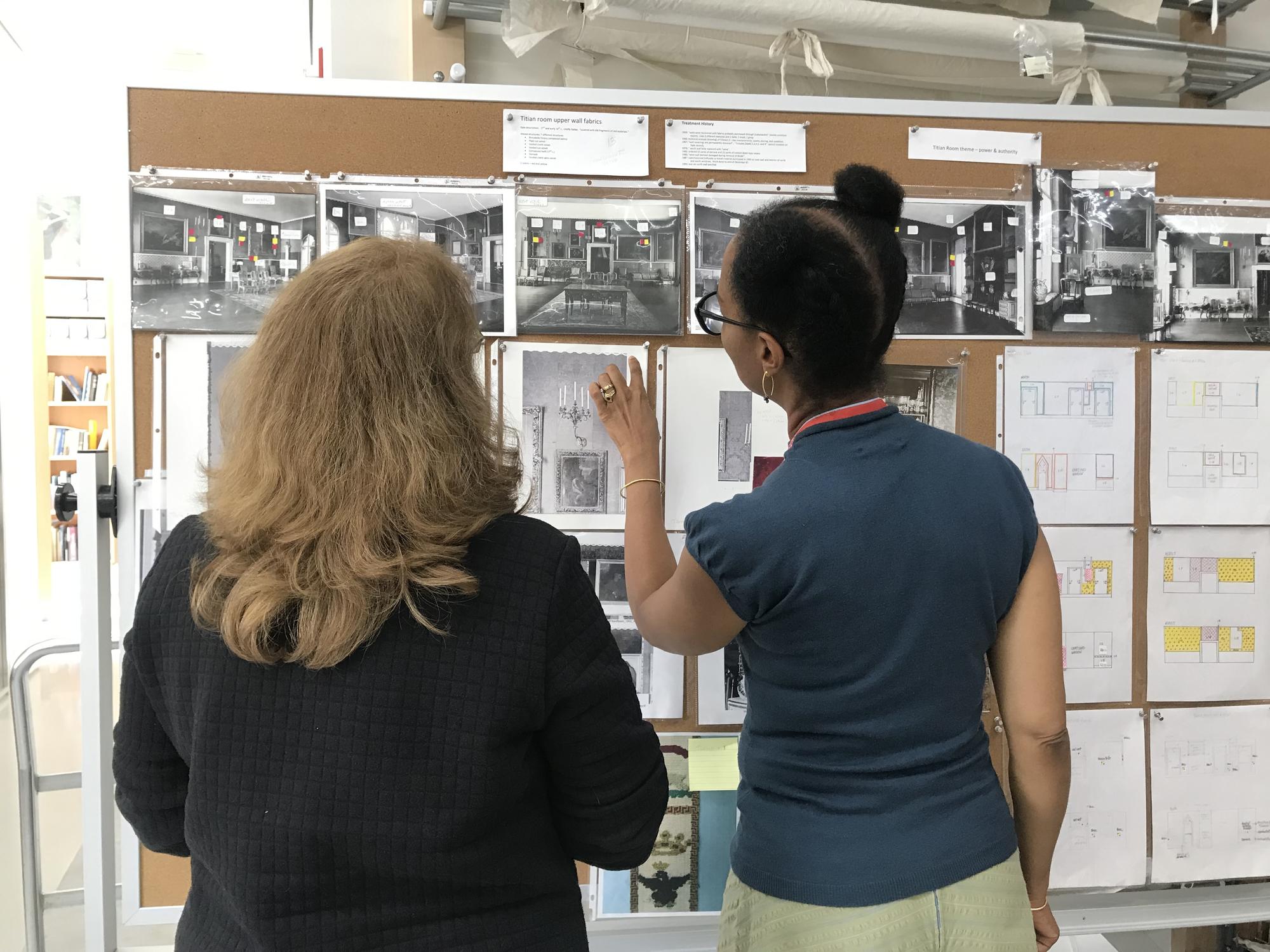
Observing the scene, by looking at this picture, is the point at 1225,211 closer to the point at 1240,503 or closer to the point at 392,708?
the point at 1240,503

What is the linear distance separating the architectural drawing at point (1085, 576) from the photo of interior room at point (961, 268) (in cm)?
44

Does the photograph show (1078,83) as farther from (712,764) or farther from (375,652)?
(375,652)

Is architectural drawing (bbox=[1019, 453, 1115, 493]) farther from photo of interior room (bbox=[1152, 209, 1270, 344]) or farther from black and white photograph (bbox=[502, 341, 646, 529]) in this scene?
black and white photograph (bbox=[502, 341, 646, 529])

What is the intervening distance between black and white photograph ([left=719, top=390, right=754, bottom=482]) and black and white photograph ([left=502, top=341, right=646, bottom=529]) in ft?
0.57

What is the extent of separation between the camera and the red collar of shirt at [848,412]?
2.97 ft

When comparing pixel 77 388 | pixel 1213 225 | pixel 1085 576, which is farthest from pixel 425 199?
pixel 77 388

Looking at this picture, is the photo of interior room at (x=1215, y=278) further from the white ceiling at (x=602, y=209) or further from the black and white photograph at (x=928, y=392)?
the white ceiling at (x=602, y=209)

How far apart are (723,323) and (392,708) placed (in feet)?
1.85

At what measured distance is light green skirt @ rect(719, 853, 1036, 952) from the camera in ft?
2.90

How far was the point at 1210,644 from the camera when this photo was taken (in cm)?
168

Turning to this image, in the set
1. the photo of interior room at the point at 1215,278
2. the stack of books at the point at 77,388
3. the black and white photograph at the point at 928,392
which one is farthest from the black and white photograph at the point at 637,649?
the stack of books at the point at 77,388

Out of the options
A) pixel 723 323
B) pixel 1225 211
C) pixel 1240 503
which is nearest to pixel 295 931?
pixel 723 323

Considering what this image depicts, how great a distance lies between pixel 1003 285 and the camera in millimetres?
1621

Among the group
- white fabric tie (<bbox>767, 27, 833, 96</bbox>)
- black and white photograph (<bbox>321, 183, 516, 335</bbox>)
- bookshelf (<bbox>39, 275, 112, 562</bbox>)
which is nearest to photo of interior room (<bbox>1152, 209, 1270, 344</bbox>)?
white fabric tie (<bbox>767, 27, 833, 96</bbox>)
